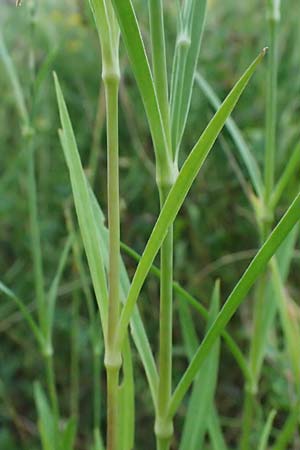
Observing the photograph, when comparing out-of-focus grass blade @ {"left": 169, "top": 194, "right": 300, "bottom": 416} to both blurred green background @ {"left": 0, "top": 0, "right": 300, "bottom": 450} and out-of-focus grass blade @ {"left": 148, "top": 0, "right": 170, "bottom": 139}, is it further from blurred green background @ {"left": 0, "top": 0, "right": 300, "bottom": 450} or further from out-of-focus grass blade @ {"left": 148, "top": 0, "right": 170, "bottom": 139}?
blurred green background @ {"left": 0, "top": 0, "right": 300, "bottom": 450}

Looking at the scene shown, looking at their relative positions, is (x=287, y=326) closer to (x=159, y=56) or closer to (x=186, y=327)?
(x=186, y=327)

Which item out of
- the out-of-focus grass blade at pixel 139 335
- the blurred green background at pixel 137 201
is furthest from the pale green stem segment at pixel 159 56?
the blurred green background at pixel 137 201

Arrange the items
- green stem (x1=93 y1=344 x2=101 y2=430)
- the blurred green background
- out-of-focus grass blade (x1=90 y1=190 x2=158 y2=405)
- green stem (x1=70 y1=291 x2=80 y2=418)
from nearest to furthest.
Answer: out-of-focus grass blade (x1=90 y1=190 x2=158 y2=405) < green stem (x1=93 y1=344 x2=101 y2=430) < green stem (x1=70 y1=291 x2=80 y2=418) < the blurred green background

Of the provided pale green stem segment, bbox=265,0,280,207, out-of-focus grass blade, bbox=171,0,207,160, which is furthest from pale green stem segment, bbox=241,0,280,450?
out-of-focus grass blade, bbox=171,0,207,160

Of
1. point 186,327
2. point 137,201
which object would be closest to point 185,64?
point 186,327

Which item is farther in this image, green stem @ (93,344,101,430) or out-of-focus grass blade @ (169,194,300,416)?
green stem @ (93,344,101,430)

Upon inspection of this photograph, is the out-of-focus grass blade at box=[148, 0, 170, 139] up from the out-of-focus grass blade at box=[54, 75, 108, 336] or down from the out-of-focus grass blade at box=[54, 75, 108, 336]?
up

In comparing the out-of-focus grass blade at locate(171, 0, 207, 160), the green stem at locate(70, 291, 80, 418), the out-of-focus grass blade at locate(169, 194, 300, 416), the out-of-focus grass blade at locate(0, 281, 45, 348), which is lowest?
the green stem at locate(70, 291, 80, 418)
